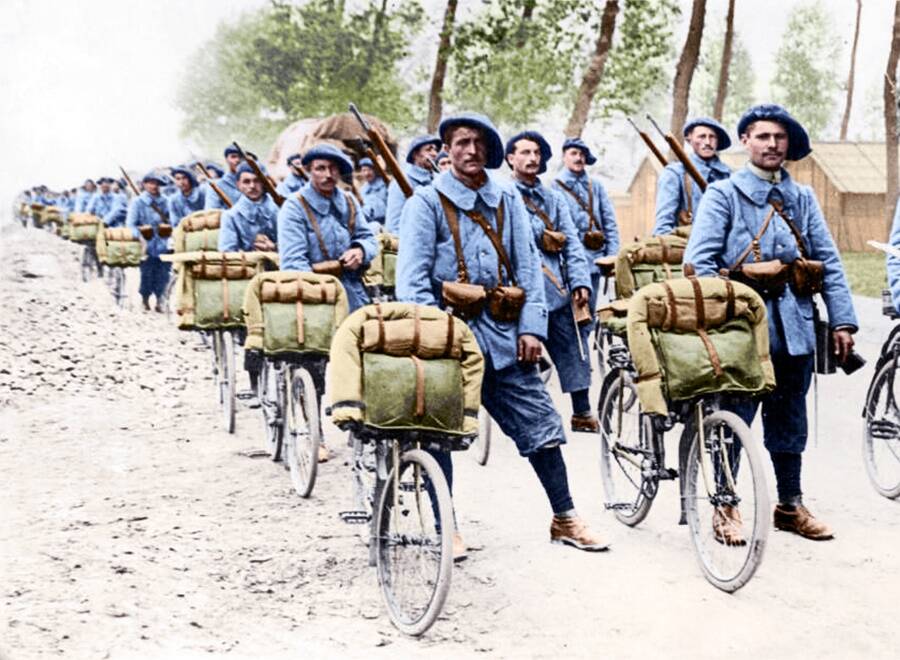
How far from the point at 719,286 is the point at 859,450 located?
3298 mm

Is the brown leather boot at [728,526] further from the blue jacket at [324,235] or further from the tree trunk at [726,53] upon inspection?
the tree trunk at [726,53]

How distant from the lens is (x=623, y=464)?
642 cm

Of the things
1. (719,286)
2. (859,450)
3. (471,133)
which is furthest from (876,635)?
(859,450)

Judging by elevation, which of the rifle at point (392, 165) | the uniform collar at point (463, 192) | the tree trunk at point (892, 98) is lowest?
the uniform collar at point (463, 192)

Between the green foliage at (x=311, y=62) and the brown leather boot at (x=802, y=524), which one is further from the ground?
the green foliage at (x=311, y=62)

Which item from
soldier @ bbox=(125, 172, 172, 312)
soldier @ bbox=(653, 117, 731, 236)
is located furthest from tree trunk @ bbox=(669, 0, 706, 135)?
soldier @ bbox=(653, 117, 731, 236)

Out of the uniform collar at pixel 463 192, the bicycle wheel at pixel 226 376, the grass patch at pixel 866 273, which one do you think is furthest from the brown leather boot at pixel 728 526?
the grass patch at pixel 866 273

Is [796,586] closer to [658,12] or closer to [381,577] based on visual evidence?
[381,577]

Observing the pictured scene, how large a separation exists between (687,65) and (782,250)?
42.9 ft

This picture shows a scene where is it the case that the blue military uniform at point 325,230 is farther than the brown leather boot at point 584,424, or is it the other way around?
the brown leather boot at point 584,424

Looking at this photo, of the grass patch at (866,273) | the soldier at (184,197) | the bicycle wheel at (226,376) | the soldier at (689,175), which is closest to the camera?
the soldier at (689,175)

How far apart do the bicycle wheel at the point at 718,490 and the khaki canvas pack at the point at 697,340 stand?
0.63 ft

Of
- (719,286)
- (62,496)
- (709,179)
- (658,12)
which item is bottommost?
(62,496)

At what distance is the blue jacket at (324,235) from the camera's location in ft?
25.3
